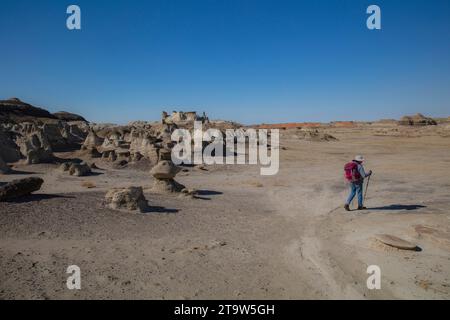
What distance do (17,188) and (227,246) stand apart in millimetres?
7171

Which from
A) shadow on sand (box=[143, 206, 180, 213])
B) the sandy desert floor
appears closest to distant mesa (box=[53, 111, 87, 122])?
the sandy desert floor

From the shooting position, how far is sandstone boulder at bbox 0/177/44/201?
10766mm

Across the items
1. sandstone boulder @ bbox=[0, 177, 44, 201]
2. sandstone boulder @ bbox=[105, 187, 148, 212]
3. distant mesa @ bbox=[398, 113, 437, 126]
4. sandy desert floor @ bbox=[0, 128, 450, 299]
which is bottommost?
sandy desert floor @ bbox=[0, 128, 450, 299]

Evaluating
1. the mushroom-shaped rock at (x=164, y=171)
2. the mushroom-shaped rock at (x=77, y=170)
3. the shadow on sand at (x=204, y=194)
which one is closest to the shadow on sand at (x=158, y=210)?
the shadow on sand at (x=204, y=194)

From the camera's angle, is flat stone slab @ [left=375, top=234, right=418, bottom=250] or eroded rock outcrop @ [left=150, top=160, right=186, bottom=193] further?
eroded rock outcrop @ [left=150, top=160, right=186, bottom=193]

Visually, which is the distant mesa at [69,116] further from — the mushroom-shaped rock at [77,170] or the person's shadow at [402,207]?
the person's shadow at [402,207]

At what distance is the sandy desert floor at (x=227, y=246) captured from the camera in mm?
6062

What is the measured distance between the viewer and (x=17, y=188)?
11141mm

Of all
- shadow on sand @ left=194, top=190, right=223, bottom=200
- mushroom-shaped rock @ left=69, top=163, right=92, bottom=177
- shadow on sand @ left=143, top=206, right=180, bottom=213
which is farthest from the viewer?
mushroom-shaped rock @ left=69, top=163, right=92, bottom=177

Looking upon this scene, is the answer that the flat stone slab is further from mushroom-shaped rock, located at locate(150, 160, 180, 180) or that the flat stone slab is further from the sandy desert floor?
mushroom-shaped rock, located at locate(150, 160, 180, 180)

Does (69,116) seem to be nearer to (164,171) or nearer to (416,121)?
(416,121)

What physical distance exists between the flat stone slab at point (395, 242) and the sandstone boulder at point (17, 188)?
409 inches

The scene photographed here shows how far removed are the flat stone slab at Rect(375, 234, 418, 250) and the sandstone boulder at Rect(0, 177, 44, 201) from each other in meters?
10.4
